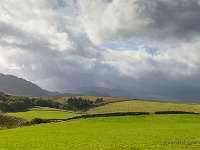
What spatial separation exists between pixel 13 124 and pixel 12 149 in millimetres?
68699

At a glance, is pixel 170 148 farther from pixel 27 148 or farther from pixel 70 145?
pixel 27 148

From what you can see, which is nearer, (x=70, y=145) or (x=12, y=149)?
(x=12, y=149)

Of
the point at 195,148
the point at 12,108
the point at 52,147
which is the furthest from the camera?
the point at 12,108

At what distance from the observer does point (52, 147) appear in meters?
50.5

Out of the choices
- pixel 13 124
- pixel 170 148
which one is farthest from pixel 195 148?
pixel 13 124

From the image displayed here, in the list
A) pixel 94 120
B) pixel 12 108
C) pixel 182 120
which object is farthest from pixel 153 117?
pixel 12 108

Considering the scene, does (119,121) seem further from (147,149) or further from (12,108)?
(12,108)

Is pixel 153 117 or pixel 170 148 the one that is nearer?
pixel 170 148

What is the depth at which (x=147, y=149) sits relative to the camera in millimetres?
46812

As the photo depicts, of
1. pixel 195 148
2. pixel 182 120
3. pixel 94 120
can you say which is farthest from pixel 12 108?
pixel 195 148

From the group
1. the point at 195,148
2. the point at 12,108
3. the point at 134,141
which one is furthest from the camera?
the point at 12,108

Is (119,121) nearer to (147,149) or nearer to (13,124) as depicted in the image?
(13,124)

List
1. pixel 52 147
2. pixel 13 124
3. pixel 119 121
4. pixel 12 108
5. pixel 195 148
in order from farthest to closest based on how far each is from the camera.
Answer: pixel 12 108 → pixel 13 124 → pixel 119 121 → pixel 52 147 → pixel 195 148

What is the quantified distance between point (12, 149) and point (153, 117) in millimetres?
76523
